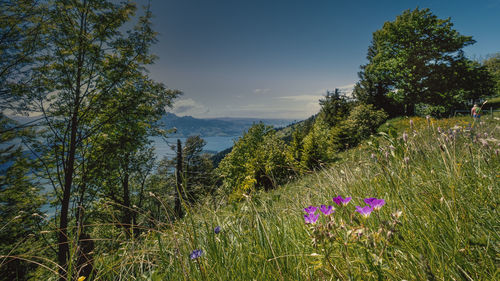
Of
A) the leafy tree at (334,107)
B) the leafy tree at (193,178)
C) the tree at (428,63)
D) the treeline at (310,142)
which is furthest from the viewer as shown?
the leafy tree at (334,107)

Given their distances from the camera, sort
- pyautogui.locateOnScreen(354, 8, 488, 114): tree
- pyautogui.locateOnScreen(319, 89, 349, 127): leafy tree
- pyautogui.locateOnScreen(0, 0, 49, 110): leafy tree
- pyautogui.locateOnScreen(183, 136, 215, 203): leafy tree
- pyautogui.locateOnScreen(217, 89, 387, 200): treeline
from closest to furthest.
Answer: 1. pyautogui.locateOnScreen(183, 136, 215, 203): leafy tree
2. pyautogui.locateOnScreen(0, 0, 49, 110): leafy tree
3. pyautogui.locateOnScreen(217, 89, 387, 200): treeline
4. pyautogui.locateOnScreen(354, 8, 488, 114): tree
5. pyautogui.locateOnScreen(319, 89, 349, 127): leafy tree

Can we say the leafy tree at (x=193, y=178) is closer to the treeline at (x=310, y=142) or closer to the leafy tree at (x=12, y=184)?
the treeline at (x=310, y=142)

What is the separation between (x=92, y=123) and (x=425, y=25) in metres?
32.2

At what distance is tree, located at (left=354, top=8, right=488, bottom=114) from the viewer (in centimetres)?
2011

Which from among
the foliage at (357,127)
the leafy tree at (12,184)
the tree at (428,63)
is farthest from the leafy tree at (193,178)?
the tree at (428,63)

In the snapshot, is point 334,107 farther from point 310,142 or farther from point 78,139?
point 78,139

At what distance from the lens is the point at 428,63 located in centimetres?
2120

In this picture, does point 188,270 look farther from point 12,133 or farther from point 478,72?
point 478,72

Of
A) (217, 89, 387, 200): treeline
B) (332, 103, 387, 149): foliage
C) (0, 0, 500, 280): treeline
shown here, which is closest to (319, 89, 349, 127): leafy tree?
(217, 89, 387, 200): treeline

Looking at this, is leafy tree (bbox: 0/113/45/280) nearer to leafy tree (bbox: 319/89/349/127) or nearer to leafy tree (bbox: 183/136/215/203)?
leafy tree (bbox: 183/136/215/203)

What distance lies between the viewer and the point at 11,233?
19.6 feet

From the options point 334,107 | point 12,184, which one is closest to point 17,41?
point 12,184

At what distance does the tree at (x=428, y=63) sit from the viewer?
20.1m

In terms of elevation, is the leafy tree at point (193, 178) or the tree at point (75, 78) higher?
the tree at point (75, 78)
